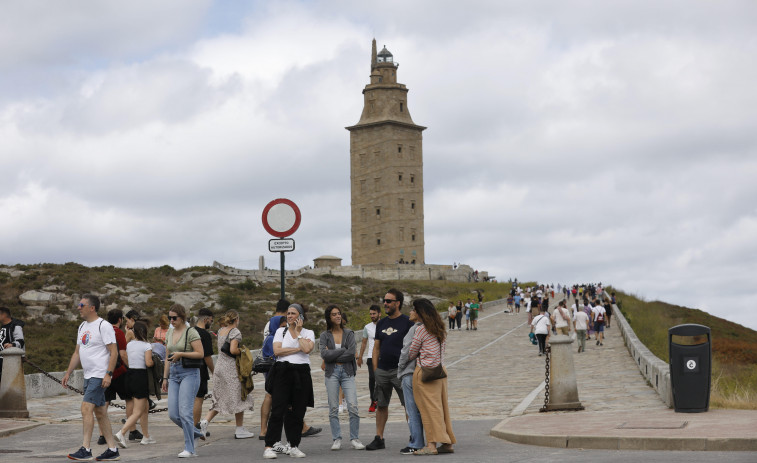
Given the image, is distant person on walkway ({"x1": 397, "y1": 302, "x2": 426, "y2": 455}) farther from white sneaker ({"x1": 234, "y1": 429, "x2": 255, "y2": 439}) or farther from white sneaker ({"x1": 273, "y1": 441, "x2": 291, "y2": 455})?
white sneaker ({"x1": 234, "y1": 429, "x2": 255, "y2": 439})

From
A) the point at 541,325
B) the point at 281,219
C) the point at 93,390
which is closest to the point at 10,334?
the point at 281,219

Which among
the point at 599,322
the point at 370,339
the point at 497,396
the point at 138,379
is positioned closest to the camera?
the point at 138,379

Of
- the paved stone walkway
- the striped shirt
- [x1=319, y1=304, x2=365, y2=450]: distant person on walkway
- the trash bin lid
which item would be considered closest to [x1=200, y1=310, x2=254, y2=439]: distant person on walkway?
[x1=319, y1=304, x2=365, y2=450]: distant person on walkway

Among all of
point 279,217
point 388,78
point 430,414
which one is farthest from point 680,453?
point 388,78

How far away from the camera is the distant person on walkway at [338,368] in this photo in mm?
11375

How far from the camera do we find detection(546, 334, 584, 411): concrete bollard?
45.1 feet

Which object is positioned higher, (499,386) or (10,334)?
(10,334)

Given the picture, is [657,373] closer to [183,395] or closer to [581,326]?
[183,395]

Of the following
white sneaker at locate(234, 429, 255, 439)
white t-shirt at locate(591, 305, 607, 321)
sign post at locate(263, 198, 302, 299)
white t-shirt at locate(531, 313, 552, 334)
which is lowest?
white sneaker at locate(234, 429, 255, 439)

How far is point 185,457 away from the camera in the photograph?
10.9 metres

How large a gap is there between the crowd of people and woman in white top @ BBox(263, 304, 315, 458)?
0.01 metres

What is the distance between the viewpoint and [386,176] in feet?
308

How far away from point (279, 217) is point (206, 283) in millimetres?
51174

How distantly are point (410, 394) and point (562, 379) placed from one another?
377cm
